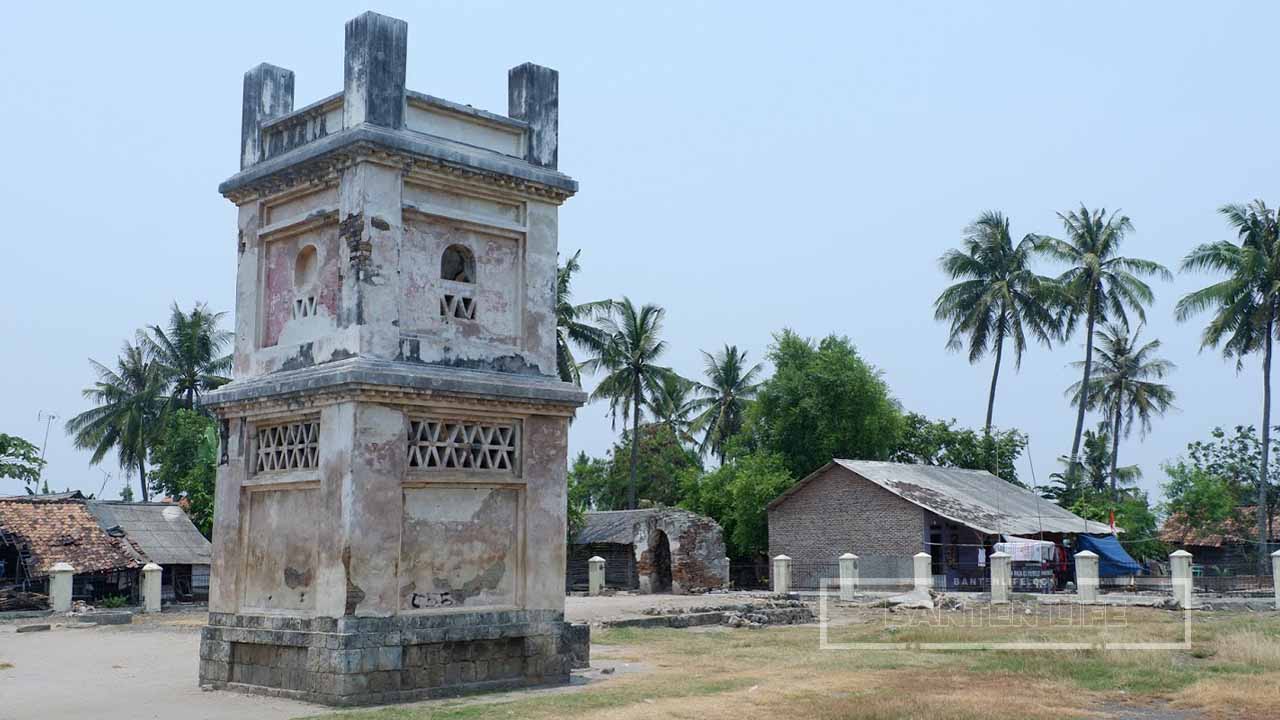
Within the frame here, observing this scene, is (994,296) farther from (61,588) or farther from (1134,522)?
(61,588)

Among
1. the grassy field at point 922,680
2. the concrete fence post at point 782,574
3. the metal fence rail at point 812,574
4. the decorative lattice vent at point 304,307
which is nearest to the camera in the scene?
the grassy field at point 922,680

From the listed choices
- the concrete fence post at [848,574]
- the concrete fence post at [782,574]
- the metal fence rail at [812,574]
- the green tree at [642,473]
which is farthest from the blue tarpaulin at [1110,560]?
the green tree at [642,473]

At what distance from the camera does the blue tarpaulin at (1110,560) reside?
35.7 m

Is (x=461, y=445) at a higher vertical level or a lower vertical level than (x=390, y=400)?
lower

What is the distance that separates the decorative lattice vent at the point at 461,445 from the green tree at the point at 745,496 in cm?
2807

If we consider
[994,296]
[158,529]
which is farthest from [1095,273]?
[158,529]

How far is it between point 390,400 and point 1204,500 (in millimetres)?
39208

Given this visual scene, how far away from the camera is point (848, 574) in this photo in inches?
1299

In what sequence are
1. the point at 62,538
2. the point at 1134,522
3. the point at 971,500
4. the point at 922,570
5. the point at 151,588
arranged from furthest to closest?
the point at 1134,522, the point at 971,500, the point at 62,538, the point at 922,570, the point at 151,588

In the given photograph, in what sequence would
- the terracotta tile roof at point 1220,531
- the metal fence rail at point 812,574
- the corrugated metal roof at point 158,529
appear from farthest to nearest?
1. the terracotta tile roof at point 1220,531
2. the metal fence rail at point 812,574
3. the corrugated metal roof at point 158,529

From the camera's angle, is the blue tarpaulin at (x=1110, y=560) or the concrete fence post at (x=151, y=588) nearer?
the concrete fence post at (x=151, y=588)

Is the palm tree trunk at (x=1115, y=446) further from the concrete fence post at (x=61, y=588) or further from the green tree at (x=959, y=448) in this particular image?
the concrete fence post at (x=61, y=588)

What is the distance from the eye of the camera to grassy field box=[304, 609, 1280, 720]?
11.8m

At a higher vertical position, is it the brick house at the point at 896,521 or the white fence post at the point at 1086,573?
the brick house at the point at 896,521
